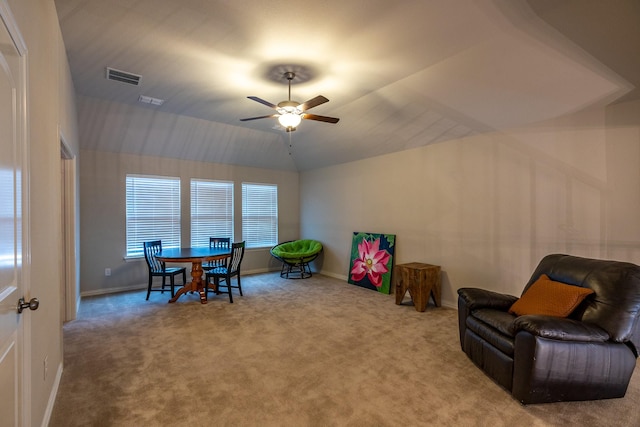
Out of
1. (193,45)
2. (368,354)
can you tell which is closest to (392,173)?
(368,354)

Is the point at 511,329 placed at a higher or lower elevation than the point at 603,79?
lower

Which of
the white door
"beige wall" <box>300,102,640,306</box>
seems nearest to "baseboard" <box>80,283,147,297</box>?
"beige wall" <box>300,102,640,306</box>

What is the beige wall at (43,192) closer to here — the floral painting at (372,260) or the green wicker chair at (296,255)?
the green wicker chair at (296,255)

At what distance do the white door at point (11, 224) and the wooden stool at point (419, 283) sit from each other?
4.11 m

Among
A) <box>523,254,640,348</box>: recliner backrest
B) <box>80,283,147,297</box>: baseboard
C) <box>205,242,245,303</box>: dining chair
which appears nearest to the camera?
<box>523,254,640,348</box>: recliner backrest

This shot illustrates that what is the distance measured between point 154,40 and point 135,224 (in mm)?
3815

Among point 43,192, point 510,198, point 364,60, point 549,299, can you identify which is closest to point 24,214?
point 43,192

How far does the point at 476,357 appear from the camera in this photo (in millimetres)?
2836

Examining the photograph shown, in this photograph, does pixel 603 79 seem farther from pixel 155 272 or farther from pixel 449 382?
pixel 155 272

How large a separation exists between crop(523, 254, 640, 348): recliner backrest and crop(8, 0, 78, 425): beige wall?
3705mm

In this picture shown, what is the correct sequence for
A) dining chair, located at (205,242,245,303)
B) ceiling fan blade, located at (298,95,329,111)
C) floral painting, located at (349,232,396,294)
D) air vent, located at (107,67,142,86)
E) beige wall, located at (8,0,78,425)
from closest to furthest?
beige wall, located at (8,0,78,425) → ceiling fan blade, located at (298,95,329,111) → air vent, located at (107,67,142,86) → dining chair, located at (205,242,245,303) → floral painting, located at (349,232,396,294)

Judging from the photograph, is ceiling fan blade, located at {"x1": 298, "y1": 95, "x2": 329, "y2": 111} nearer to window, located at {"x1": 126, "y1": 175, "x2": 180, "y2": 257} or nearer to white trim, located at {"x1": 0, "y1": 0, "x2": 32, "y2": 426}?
white trim, located at {"x1": 0, "y1": 0, "x2": 32, "y2": 426}

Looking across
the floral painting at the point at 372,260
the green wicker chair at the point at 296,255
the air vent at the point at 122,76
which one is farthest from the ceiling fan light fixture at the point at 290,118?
the green wicker chair at the point at 296,255

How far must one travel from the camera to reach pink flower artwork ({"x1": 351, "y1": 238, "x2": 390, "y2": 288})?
5652mm
